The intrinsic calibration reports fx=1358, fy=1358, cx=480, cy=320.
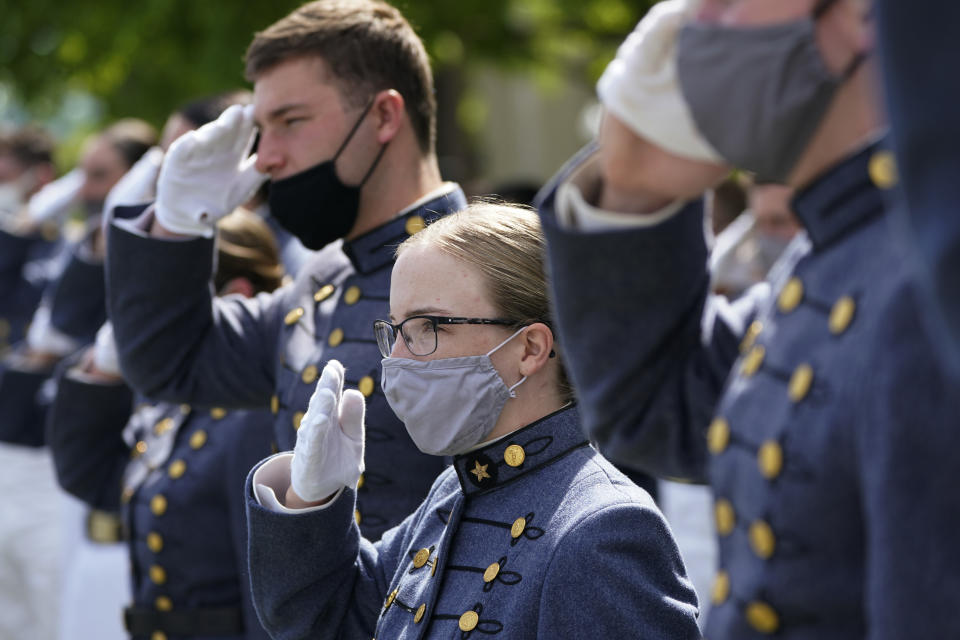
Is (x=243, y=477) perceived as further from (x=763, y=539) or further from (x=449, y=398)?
(x=763, y=539)

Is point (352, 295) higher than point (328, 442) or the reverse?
the reverse

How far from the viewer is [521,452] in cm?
243

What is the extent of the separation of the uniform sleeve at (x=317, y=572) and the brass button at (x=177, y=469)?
4.28ft

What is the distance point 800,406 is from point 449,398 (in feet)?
3.36

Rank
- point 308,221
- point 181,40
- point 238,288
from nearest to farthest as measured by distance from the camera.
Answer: point 308,221 < point 238,288 < point 181,40

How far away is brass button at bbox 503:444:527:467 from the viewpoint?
7.96ft

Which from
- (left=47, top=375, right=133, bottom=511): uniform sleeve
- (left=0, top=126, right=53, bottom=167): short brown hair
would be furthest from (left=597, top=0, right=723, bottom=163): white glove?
(left=0, top=126, right=53, bottom=167): short brown hair

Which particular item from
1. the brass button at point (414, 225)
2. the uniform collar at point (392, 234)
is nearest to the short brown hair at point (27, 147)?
the uniform collar at point (392, 234)

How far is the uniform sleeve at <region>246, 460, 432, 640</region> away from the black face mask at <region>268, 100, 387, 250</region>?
0.80 meters

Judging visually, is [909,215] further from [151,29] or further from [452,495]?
[151,29]

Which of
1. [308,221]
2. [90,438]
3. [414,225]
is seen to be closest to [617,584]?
[414,225]

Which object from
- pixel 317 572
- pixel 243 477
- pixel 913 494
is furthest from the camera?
pixel 243 477

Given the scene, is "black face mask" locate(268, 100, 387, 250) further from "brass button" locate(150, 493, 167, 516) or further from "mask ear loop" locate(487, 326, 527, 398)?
"brass button" locate(150, 493, 167, 516)

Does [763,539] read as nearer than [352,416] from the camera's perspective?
Yes
